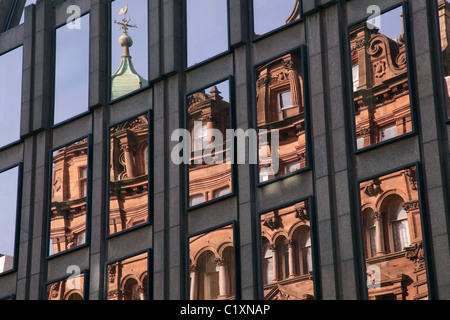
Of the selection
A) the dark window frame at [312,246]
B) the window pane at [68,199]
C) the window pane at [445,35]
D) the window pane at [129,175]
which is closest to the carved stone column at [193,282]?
the dark window frame at [312,246]

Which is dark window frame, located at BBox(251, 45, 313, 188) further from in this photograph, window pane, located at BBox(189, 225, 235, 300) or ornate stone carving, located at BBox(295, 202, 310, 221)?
window pane, located at BBox(189, 225, 235, 300)

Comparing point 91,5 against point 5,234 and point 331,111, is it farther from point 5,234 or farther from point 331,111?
point 331,111

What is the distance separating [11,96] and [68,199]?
650 centimetres

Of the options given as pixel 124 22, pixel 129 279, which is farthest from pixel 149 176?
pixel 124 22

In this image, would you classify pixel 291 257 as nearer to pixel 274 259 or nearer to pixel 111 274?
pixel 274 259

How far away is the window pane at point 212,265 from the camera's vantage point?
33469 millimetres

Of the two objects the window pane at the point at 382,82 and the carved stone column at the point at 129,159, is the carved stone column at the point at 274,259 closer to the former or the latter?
the window pane at the point at 382,82

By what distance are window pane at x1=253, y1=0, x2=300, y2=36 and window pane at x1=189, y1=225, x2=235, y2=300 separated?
6.69m

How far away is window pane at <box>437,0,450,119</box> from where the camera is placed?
29.9 m

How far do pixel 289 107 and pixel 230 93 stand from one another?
2.61 meters

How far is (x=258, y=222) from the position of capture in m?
33.1

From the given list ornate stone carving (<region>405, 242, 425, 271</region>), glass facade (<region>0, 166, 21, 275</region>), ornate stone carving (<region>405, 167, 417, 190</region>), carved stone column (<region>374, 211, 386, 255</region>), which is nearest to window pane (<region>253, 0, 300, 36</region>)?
ornate stone carving (<region>405, 167, 417, 190</region>)

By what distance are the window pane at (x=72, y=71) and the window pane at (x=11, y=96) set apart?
211cm
